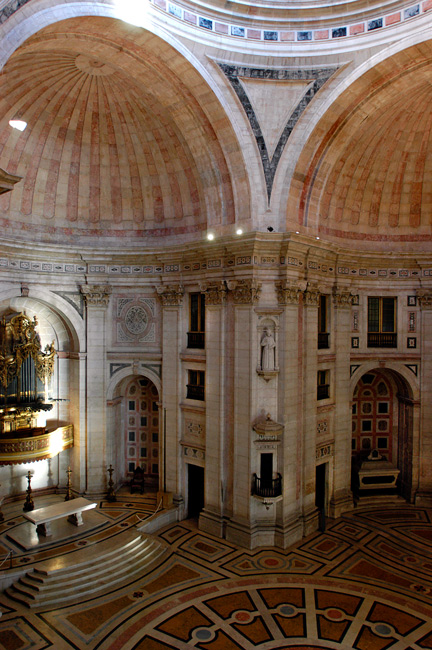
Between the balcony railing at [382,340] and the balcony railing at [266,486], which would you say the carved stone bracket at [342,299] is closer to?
the balcony railing at [382,340]

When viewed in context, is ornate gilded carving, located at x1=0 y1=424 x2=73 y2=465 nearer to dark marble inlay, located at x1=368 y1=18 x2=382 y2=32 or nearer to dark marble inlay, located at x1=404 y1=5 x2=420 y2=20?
dark marble inlay, located at x1=368 y1=18 x2=382 y2=32

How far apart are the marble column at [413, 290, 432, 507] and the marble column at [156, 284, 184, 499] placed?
36.3 ft

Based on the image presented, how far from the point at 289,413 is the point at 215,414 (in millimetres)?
2938

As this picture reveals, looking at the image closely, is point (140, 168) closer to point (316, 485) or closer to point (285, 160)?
point (285, 160)

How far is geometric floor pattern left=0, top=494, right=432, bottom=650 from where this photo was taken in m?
12.5

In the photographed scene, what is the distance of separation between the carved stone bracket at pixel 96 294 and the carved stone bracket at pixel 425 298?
14.2m

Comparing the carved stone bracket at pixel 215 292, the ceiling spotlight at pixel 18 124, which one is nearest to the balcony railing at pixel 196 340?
the carved stone bracket at pixel 215 292

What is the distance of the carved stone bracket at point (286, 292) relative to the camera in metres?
17.5

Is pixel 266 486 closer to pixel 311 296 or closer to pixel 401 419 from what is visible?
pixel 311 296

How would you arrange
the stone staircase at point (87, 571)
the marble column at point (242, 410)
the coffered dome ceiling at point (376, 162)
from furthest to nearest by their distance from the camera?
the marble column at point (242, 410) → the coffered dome ceiling at point (376, 162) → the stone staircase at point (87, 571)

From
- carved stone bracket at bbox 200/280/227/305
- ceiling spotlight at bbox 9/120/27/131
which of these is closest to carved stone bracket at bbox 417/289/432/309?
carved stone bracket at bbox 200/280/227/305

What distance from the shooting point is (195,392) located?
781 inches

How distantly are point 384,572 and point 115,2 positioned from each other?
66.5 feet

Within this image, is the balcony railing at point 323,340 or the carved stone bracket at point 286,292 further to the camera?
the balcony railing at point 323,340
